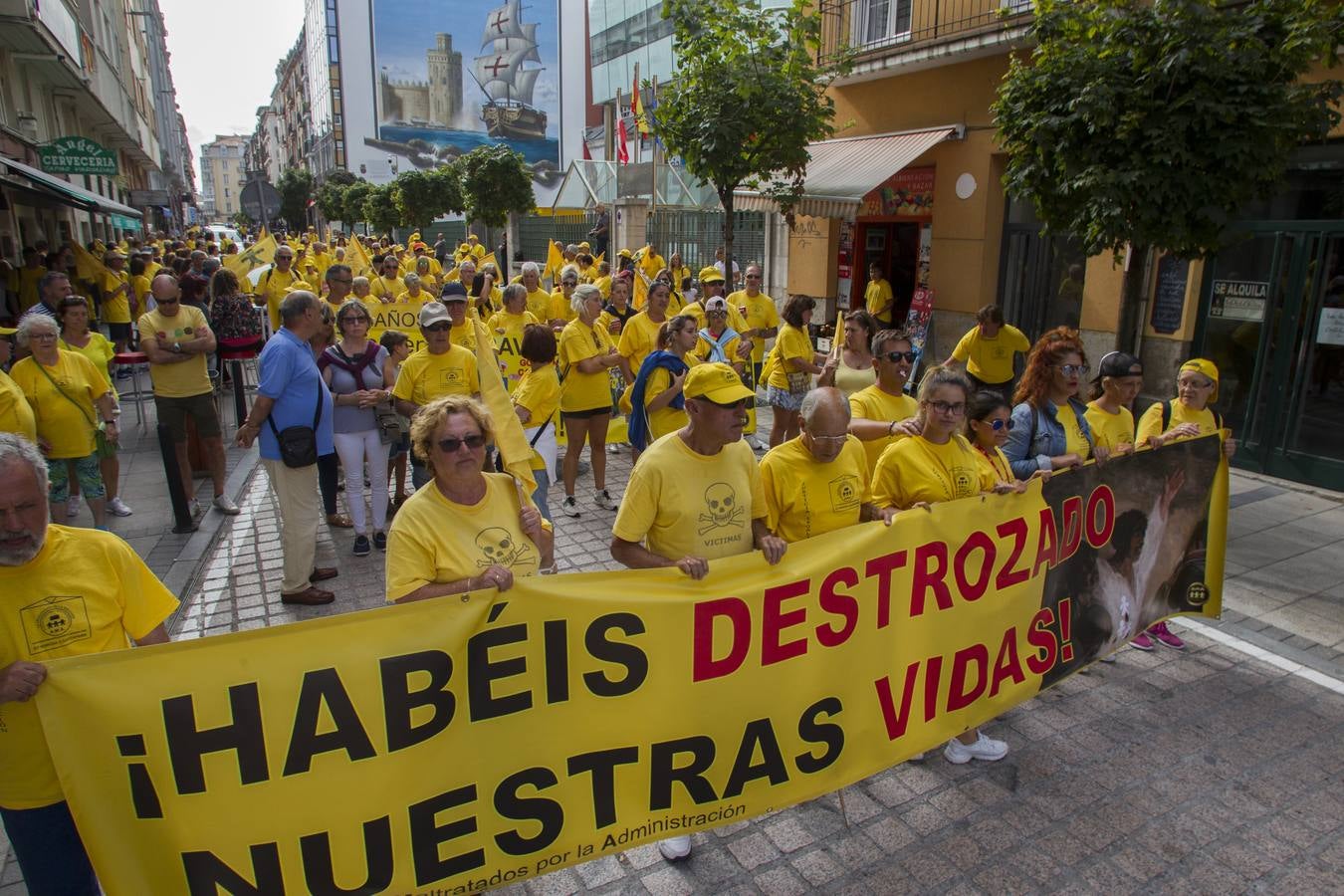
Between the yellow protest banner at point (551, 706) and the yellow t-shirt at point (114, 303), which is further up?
the yellow t-shirt at point (114, 303)

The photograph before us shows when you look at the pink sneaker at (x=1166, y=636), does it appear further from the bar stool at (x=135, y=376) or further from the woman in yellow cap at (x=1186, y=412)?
the bar stool at (x=135, y=376)

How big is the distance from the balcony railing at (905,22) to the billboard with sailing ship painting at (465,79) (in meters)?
71.1

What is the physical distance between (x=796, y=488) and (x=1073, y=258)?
32.0ft

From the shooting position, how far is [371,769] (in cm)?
266

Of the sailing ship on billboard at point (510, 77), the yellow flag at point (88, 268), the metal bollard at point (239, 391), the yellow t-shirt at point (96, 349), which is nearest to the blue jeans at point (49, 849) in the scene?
the yellow t-shirt at point (96, 349)

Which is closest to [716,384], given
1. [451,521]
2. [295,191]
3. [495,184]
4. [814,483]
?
[814,483]

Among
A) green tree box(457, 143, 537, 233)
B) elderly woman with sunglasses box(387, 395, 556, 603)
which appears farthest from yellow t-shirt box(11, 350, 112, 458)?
green tree box(457, 143, 537, 233)

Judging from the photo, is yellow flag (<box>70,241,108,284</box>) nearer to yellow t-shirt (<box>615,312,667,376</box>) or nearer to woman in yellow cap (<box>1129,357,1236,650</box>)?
yellow t-shirt (<box>615,312,667,376</box>)

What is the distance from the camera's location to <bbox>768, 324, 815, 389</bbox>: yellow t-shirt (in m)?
8.05

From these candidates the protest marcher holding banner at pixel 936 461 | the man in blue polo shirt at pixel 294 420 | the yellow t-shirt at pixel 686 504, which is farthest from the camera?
the man in blue polo shirt at pixel 294 420

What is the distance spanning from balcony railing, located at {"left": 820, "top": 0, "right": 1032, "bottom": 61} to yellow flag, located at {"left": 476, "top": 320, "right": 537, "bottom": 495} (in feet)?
27.3

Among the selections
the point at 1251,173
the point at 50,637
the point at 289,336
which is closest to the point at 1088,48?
the point at 1251,173

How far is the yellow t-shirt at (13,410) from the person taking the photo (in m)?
5.45

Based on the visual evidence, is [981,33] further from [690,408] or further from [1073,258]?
[690,408]
